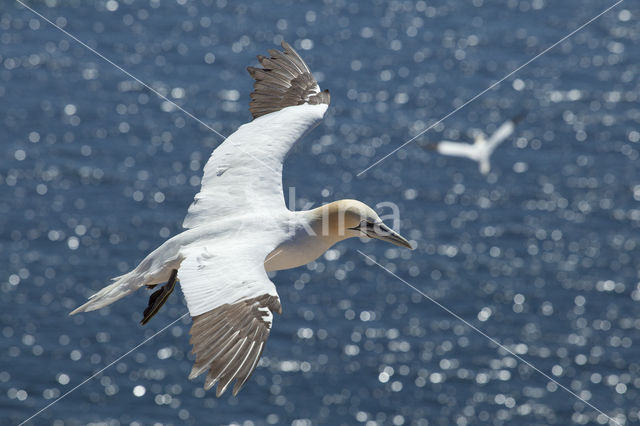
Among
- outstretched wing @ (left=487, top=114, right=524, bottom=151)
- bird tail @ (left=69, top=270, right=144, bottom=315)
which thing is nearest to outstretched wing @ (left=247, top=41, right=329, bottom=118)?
bird tail @ (left=69, top=270, right=144, bottom=315)

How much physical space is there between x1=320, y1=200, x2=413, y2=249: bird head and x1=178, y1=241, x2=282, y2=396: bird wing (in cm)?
138

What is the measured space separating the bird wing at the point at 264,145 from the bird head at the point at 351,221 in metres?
0.72

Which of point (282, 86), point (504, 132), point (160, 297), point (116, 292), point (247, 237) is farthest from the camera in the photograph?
point (504, 132)

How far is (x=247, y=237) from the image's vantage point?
12.9m

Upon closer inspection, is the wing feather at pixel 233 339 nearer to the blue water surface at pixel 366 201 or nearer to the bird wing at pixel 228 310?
the bird wing at pixel 228 310

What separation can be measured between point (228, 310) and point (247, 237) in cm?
161

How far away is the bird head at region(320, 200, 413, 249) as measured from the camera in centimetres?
1360

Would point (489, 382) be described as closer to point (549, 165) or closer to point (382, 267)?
point (382, 267)

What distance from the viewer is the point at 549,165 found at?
48312 millimetres

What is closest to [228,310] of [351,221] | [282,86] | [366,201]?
[351,221]

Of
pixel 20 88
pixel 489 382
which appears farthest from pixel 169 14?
pixel 489 382

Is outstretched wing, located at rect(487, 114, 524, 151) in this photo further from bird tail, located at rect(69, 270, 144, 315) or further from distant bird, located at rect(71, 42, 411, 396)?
bird tail, located at rect(69, 270, 144, 315)

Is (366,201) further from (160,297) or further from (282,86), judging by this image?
(160,297)

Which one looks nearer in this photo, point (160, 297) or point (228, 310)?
point (228, 310)
